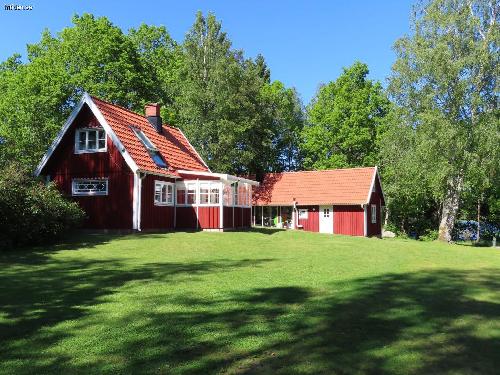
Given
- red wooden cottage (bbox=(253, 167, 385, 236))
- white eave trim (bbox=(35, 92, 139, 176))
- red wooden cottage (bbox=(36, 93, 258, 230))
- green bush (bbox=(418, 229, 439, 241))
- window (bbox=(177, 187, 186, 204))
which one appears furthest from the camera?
green bush (bbox=(418, 229, 439, 241))

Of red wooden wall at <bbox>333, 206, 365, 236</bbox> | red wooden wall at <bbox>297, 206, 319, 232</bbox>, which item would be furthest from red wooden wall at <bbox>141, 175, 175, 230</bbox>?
red wooden wall at <bbox>333, 206, 365, 236</bbox>

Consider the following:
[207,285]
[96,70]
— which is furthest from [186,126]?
[207,285]

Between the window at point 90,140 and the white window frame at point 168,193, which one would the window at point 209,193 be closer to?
the white window frame at point 168,193

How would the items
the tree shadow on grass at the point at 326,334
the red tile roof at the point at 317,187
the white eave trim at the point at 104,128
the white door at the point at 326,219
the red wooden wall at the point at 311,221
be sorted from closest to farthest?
the tree shadow on grass at the point at 326,334, the white eave trim at the point at 104,128, the red tile roof at the point at 317,187, the white door at the point at 326,219, the red wooden wall at the point at 311,221

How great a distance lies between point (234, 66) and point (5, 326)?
111 ft

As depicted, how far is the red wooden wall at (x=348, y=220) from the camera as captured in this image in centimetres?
3472

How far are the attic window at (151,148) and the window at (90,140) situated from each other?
193cm

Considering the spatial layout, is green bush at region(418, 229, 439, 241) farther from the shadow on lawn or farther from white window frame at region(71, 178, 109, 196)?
the shadow on lawn

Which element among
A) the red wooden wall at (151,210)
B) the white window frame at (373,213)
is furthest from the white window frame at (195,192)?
the white window frame at (373,213)

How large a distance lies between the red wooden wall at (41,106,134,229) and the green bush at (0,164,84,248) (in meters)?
3.90

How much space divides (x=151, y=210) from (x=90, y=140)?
4.77 metres

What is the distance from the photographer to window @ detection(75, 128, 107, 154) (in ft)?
77.0

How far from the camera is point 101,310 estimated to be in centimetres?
732

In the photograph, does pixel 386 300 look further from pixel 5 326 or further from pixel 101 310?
pixel 5 326
